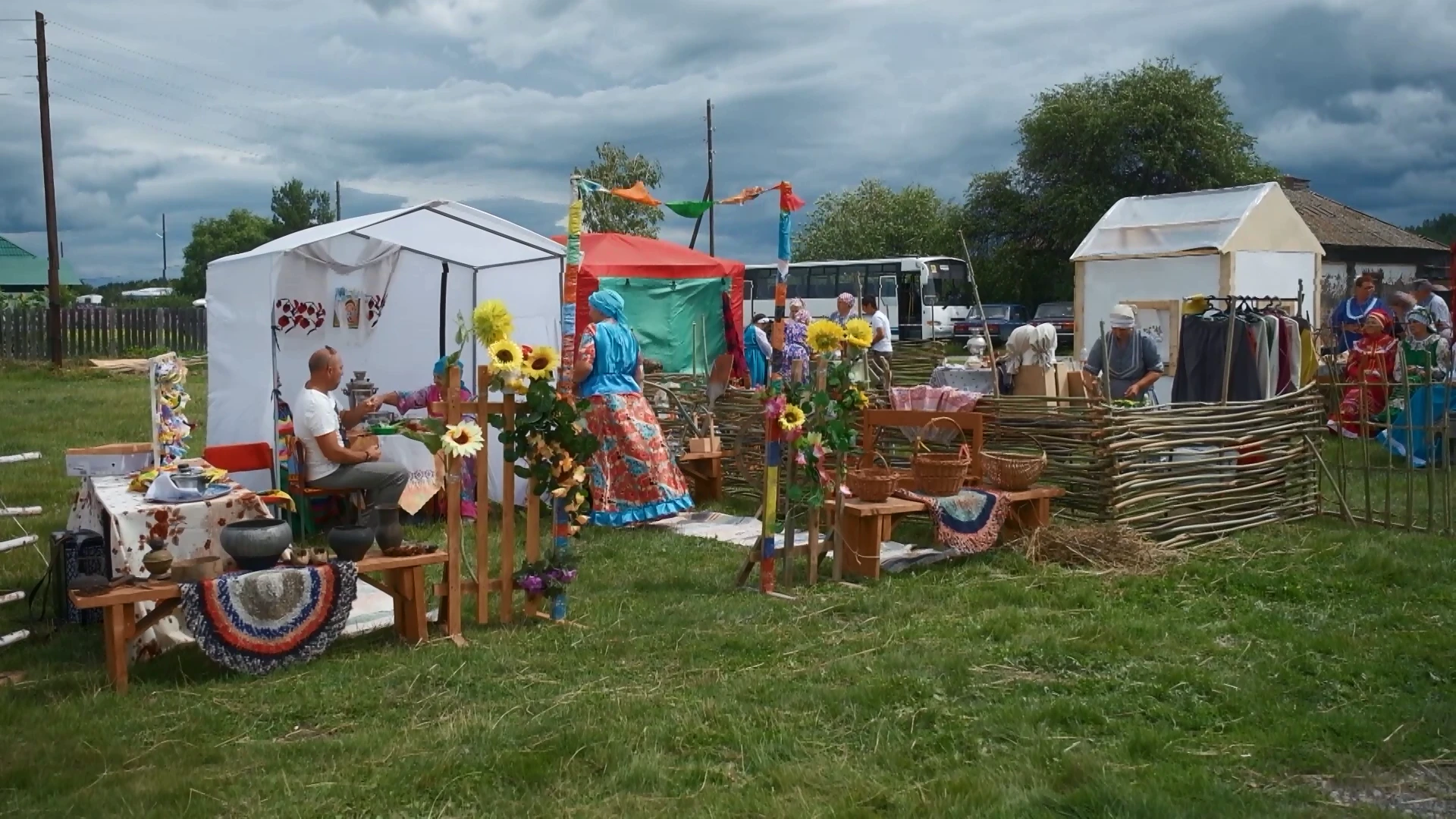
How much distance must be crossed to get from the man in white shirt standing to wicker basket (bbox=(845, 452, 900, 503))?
6.16 m

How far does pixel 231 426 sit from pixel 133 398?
9.54m

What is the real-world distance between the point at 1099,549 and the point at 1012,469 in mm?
629

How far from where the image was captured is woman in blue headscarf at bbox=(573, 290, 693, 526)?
784 centimetres

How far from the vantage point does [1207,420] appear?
24.4ft

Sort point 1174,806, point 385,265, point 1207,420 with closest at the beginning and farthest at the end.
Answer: point 1174,806
point 1207,420
point 385,265

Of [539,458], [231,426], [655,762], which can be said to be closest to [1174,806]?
[655,762]

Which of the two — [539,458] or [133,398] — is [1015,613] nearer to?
[539,458]

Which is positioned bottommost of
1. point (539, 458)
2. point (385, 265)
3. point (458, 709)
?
point (458, 709)

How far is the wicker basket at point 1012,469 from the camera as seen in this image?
6723 mm

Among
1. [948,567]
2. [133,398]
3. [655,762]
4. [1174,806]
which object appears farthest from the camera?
[133,398]

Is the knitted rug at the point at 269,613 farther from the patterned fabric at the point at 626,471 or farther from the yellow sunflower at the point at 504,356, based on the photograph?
the patterned fabric at the point at 626,471

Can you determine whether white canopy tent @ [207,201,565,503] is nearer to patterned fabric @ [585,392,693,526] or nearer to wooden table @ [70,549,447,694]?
patterned fabric @ [585,392,693,526]

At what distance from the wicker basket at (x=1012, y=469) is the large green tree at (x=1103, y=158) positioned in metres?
32.2

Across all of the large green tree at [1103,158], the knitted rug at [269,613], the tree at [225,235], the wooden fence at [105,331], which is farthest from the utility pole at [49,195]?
the tree at [225,235]
